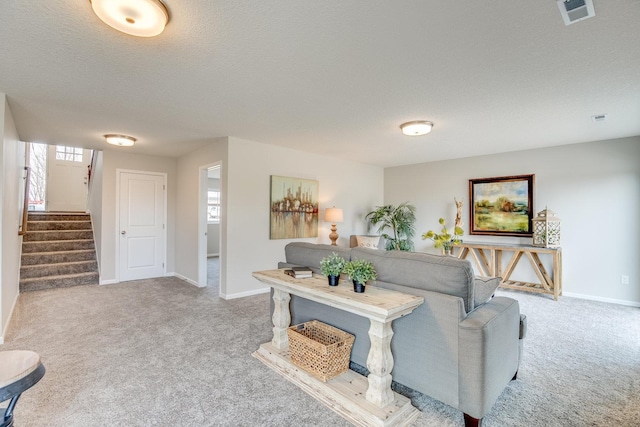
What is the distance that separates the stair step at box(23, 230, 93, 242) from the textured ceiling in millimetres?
2476

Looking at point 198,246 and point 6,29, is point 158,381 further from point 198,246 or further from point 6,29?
point 198,246

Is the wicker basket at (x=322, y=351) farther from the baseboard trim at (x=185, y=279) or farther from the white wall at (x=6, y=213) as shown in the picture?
the baseboard trim at (x=185, y=279)

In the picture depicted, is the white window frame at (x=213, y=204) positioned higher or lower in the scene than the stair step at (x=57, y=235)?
higher

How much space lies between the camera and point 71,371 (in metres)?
2.33

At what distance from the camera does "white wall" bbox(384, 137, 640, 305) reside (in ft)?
14.0

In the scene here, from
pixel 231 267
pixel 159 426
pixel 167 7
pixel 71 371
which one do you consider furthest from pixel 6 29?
pixel 231 267

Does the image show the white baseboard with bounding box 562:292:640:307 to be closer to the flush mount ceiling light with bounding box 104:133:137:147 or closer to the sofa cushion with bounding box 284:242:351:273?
the sofa cushion with bounding box 284:242:351:273

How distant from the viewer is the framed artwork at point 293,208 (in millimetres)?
4891

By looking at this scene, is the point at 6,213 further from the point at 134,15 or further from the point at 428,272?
the point at 428,272

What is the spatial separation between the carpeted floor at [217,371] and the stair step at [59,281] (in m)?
0.92

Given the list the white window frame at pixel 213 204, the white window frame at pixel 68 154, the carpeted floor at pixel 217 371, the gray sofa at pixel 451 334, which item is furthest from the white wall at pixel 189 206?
the white window frame at pixel 68 154

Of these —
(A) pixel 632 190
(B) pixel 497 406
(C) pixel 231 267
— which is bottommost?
(B) pixel 497 406

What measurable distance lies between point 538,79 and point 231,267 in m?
4.07

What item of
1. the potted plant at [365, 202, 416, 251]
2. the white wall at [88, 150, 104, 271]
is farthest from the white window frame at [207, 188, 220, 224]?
the potted plant at [365, 202, 416, 251]
